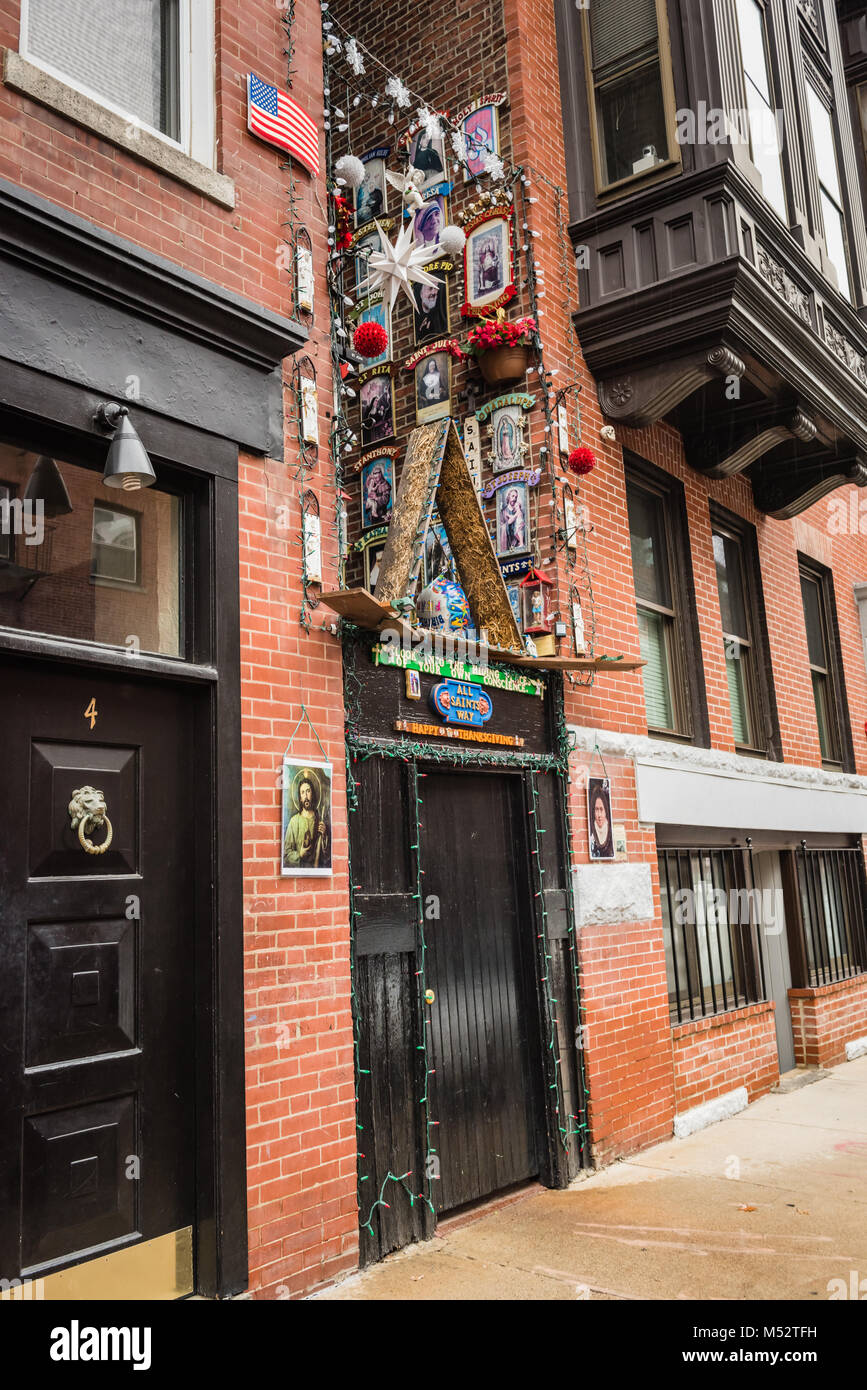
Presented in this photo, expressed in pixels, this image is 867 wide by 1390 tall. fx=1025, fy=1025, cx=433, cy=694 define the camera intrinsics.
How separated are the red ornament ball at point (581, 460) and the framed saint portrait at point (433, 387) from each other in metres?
1.17

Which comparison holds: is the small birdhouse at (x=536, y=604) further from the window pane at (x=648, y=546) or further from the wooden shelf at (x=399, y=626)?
Answer: the window pane at (x=648, y=546)

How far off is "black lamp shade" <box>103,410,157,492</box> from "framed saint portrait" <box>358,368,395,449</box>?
441cm

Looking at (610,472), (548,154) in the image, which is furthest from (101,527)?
(548,154)

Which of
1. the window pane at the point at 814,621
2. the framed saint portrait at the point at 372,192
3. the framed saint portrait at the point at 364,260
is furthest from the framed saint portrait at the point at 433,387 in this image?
the window pane at the point at 814,621

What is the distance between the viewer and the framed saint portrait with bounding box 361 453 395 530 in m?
8.09

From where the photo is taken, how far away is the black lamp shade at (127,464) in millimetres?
3986

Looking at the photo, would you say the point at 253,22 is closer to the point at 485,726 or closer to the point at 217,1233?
the point at 485,726

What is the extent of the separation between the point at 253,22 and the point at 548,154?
3.12m

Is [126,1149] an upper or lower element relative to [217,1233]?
upper

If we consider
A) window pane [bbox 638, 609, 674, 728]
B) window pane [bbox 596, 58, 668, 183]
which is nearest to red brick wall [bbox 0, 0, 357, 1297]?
window pane [bbox 596, 58, 668, 183]

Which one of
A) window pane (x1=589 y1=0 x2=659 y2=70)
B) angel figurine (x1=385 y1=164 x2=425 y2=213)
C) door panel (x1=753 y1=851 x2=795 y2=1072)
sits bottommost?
door panel (x1=753 y1=851 x2=795 y2=1072)

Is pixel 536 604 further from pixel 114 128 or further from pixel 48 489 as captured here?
pixel 114 128

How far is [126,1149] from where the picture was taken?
4.07 metres

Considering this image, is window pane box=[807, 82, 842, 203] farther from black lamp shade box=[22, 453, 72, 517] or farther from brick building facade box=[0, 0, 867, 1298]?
black lamp shade box=[22, 453, 72, 517]
